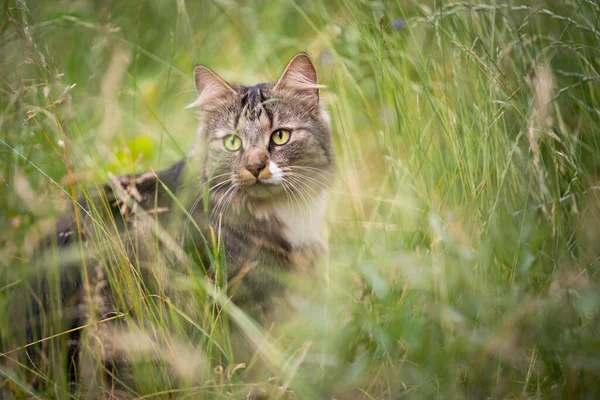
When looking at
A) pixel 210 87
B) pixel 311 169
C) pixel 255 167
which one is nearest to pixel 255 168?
pixel 255 167

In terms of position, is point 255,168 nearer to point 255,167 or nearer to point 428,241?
point 255,167

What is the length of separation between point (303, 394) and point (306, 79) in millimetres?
1276

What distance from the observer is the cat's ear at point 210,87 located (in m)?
2.13

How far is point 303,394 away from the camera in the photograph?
137cm

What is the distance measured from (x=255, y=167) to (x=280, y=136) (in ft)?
0.77

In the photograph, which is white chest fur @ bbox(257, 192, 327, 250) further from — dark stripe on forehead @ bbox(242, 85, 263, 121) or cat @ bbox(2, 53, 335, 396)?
dark stripe on forehead @ bbox(242, 85, 263, 121)

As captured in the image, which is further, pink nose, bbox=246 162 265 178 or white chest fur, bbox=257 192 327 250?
white chest fur, bbox=257 192 327 250

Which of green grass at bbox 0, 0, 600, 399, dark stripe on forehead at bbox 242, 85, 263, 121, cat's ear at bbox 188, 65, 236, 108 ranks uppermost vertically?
cat's ear at bbox 188, 65, 236, 108

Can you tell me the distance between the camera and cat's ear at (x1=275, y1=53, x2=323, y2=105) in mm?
2146

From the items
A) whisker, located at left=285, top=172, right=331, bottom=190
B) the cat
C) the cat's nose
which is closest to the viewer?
the cat

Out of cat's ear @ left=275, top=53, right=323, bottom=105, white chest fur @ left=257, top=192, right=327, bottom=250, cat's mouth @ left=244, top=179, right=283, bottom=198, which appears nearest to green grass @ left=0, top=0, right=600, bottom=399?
white chest fur @ left=257, top=192, right=327, bottom=250

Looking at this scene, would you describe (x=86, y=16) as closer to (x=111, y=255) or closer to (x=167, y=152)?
(x=167, y=152)

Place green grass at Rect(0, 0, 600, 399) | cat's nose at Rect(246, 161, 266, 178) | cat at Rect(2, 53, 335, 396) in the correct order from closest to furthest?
1. green grass at Rect(0, 0, 600, 399)
2. cat at Rect(2, 53, 335, 396)
3. cat's nose at Rect(246, 161, 266, 178)

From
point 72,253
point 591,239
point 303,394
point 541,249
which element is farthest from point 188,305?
point 591,239
